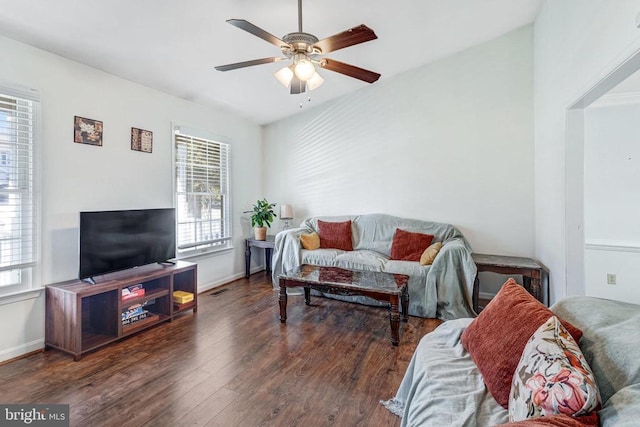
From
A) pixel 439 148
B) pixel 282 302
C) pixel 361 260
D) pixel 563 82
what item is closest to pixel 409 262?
pixel 361 260

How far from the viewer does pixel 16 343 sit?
243cm

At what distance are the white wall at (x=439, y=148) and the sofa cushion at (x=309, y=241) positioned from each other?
72 centimetres

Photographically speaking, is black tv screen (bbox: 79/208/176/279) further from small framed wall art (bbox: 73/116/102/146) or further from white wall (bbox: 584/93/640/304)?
white wall (bbox: 584/93/640/304)

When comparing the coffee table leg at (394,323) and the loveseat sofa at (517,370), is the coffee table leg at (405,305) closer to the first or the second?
the coffee table leg at (394,323)

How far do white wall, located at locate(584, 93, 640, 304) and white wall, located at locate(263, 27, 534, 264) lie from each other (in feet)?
2.05

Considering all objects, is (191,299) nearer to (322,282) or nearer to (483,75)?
Answer: (322,282)

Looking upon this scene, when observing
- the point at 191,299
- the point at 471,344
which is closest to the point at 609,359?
the point at 471,344

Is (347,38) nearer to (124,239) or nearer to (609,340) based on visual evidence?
(609,340)

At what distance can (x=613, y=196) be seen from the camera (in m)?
3.45

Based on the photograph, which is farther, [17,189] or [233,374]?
[17,189]

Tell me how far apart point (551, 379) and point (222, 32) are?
10.2ft

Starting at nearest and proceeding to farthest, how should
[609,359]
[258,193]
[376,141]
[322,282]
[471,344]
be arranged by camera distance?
1. [609,359]
2. [471,344]
3. [322,282]
4. [376,141]
5. [258,193]

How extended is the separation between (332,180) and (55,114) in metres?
3.33

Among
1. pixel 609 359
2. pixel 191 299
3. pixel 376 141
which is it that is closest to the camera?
pixel 609 359
